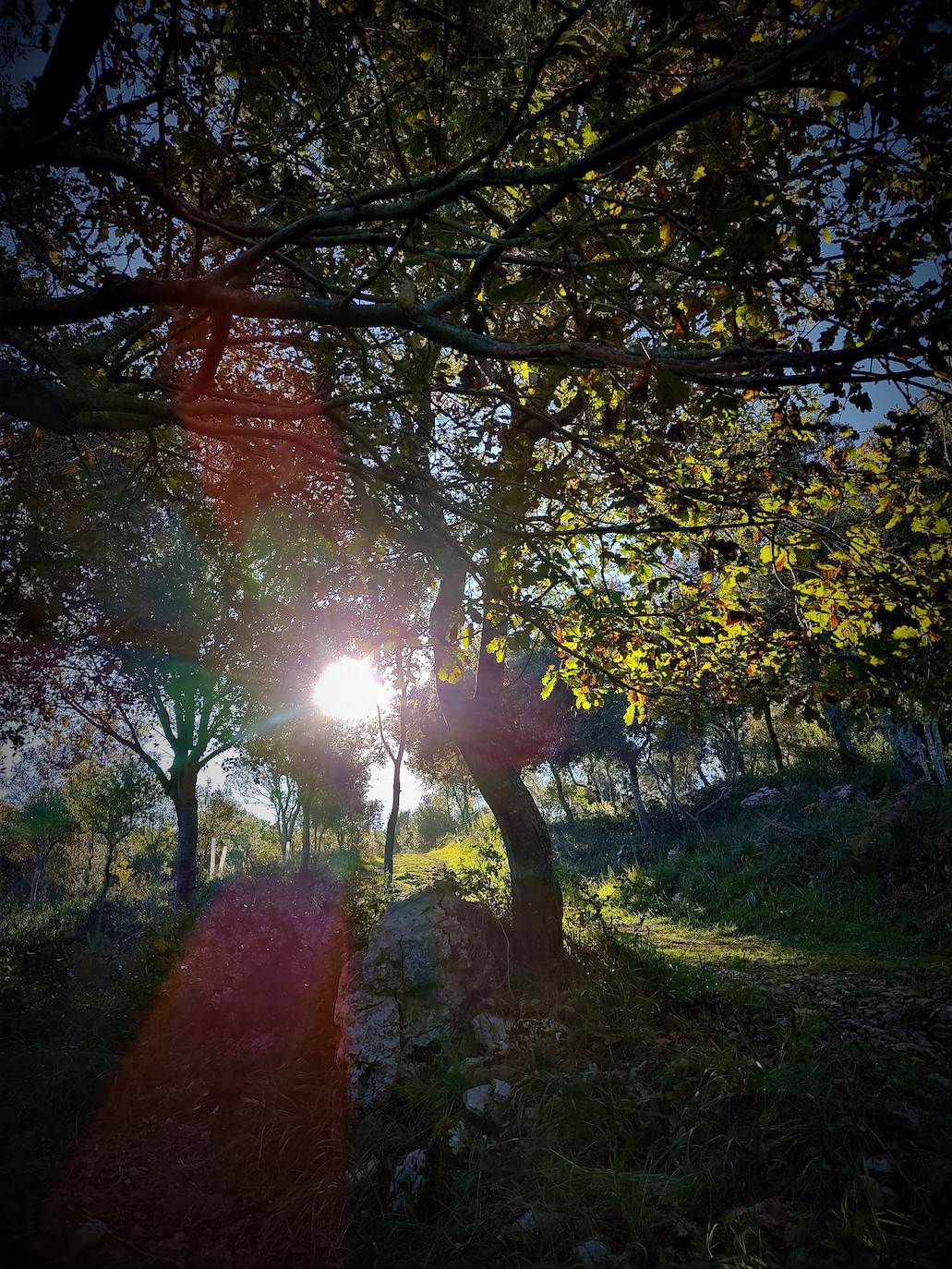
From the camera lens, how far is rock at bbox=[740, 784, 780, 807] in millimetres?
16889


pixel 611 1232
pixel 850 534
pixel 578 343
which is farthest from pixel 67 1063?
pixel 850 534

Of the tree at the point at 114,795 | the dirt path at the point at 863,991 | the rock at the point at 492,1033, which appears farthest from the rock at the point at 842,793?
the tree at the point at 114,795

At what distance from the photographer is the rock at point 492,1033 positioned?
4953mm

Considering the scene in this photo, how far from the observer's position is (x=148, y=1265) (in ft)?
10.7

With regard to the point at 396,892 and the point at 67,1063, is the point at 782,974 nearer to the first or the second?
the point at 396,892

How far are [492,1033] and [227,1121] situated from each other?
2.29 meters

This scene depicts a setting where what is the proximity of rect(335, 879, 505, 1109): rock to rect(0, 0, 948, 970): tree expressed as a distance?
300 cm

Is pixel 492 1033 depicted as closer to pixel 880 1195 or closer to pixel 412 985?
pixel 412 985

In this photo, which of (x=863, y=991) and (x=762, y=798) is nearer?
(x=863, y=991)

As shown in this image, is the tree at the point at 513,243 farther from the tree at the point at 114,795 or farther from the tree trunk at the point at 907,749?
the tree at the point at 114,795

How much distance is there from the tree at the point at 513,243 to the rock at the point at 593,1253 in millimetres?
3224

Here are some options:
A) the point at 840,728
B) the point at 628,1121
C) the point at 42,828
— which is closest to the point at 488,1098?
the point at 628,1121

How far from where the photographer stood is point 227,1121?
15.3ft

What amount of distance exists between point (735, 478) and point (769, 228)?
1.71 m
